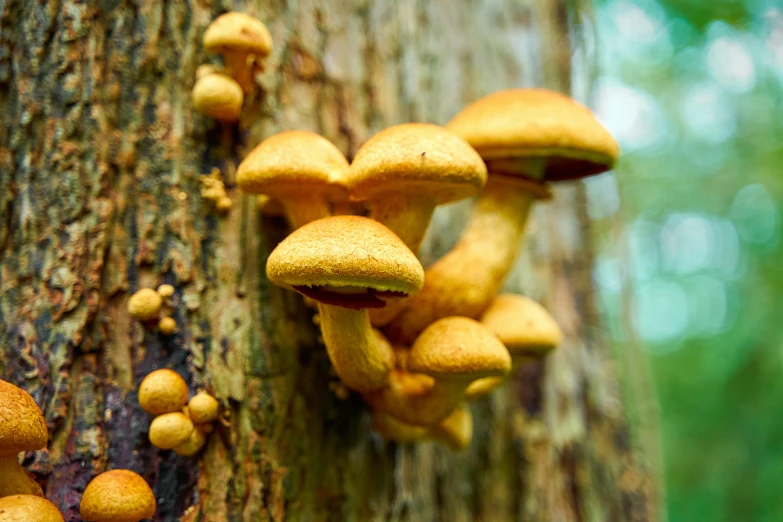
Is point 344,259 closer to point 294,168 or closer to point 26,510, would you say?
point 294,168

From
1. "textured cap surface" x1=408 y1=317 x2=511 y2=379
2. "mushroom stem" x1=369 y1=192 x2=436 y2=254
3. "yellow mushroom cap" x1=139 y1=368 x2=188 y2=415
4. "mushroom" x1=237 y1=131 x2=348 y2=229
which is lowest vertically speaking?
"yellow mushroom cap" x1=139 y1=368 x2=188 y2=415

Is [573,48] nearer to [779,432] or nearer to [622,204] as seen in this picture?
[622,204]

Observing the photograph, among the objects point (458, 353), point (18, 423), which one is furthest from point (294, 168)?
point (18, 423)

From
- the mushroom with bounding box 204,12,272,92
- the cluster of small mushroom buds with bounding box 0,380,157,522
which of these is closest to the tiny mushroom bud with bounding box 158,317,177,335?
the cluster of small mushroom buds with bounding box 0,380,157,522

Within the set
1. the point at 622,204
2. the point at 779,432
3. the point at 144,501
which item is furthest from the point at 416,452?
the point at 779,432

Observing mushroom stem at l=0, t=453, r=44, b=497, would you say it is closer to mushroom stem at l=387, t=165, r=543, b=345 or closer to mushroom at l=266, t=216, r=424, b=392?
mushroom at l=266, t=216, r=424, b=392

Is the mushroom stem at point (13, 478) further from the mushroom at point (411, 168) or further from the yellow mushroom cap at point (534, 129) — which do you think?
the yellow mushroom cap at point (534, 129)
